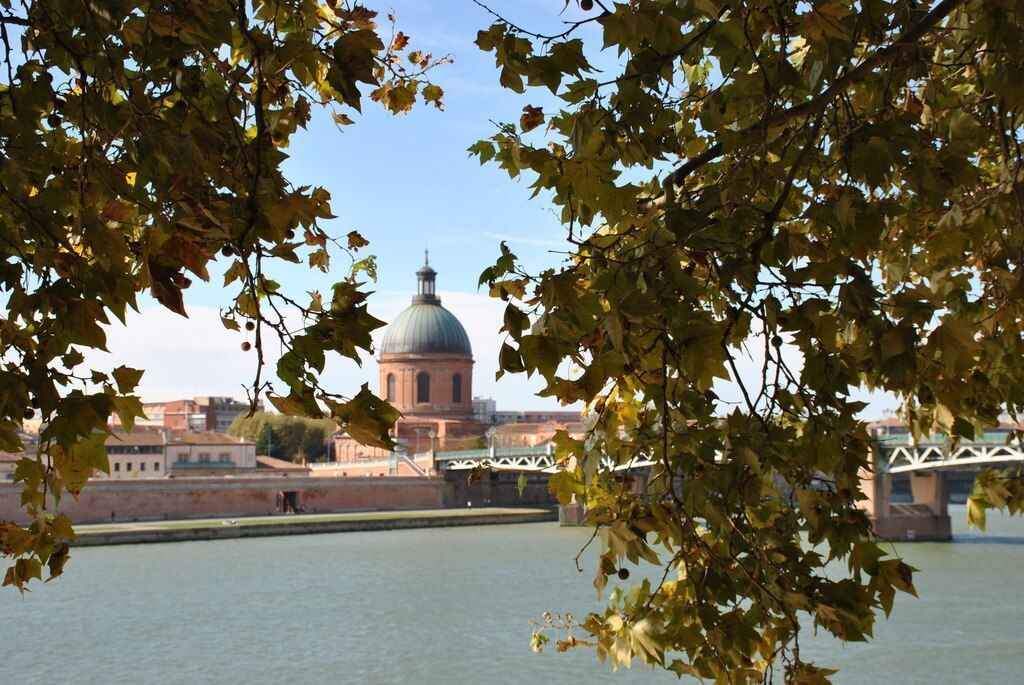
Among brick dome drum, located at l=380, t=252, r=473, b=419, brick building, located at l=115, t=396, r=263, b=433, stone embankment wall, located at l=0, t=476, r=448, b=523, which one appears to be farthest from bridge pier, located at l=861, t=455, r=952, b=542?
brick building, located at l=115, t=396, r=263, b=433

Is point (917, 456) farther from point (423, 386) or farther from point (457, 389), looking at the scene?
point (423, 386)

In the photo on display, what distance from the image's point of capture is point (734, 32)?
2277 millimetres

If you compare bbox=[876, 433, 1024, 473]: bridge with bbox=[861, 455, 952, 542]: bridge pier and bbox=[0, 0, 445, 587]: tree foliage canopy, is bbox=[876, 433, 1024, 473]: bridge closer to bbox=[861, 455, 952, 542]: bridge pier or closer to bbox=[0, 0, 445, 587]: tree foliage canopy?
bbox=[861, 455, 952, 542]: bridge pier

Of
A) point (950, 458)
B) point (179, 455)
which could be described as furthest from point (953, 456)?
point (179, 455)

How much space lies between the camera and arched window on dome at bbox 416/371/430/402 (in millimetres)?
56438

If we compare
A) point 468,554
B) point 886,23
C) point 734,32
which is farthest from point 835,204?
point 468,554

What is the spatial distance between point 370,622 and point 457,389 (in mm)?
40852

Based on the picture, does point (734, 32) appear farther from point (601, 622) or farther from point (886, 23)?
point (601, 622)

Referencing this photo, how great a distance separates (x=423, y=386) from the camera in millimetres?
56688

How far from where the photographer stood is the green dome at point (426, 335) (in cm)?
5694

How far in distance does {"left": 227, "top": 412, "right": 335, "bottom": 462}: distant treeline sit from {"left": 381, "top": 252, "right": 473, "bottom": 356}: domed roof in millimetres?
6750

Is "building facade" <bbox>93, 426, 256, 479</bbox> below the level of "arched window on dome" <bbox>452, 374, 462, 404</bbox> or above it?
→ below

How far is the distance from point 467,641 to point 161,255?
44.0ft

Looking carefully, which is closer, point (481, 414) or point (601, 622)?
point (601, 622)
